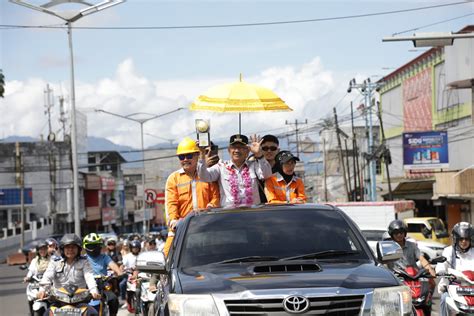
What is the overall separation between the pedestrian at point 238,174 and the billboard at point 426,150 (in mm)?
40097

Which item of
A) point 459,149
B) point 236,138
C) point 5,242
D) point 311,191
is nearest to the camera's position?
point 236,138

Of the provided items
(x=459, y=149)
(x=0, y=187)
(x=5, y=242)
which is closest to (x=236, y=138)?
(x=459, y=149)

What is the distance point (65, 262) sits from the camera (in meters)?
11.1

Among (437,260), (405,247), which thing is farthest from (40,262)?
(437,260)

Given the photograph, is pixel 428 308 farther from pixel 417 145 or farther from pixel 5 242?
pixel 5 242

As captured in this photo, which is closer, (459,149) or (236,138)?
(236,138)

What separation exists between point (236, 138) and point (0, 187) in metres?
71.1

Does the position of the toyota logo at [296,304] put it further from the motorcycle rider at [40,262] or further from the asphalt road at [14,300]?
the motorcycle rider at [40,262]

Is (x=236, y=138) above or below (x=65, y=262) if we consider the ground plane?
above

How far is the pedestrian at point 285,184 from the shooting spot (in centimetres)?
1025

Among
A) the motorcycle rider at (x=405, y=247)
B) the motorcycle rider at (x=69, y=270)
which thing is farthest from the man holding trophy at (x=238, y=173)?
the motorcycle rider at (x=69, y=270)

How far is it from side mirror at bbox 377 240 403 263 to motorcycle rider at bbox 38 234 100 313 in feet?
15.5

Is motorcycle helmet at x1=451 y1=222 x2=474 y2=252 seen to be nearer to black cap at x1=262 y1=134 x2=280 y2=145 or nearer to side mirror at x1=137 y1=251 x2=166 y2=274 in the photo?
black cap at x1=262 y1=134 x2=280 y2=145

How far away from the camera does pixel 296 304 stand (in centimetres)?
602
